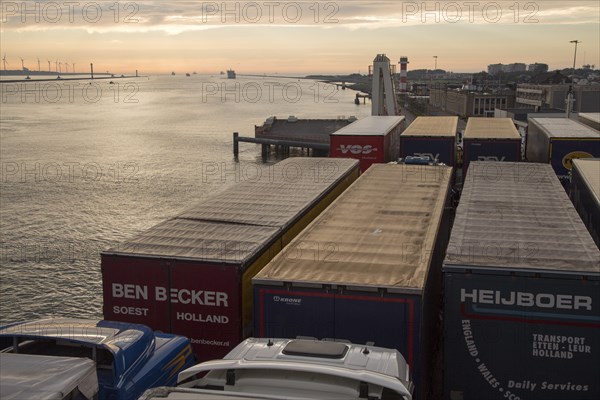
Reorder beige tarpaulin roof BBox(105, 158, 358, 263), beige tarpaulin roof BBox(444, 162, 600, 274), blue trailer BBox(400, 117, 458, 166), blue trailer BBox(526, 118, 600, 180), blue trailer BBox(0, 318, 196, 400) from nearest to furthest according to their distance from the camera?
blue trailer BBox(0, 318, 196, 400) < beige tarpaulin roof BBox(444, 162, 600, 274) < beige tarpaulin roof BBox(105, 158, 358, 263) < blue trailer BBox(526, 118, 600, 180) < blue trailer BBox(400, 117, 458, 166)

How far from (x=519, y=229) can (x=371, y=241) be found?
281 centimetres

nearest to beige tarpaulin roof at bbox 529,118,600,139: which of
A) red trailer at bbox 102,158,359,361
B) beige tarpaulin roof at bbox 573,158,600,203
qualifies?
beige tarpaulin roof at bbox 573,158,600,203

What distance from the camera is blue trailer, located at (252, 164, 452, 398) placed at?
29.2 ft

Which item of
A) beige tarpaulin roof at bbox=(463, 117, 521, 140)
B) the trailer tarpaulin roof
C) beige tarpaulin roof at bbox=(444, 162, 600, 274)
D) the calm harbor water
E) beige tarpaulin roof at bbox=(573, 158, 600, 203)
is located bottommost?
the calm harbor water

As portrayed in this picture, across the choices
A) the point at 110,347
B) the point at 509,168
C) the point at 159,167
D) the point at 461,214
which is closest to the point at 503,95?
the point at 159,167

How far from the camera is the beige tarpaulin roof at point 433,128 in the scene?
27.5 metres

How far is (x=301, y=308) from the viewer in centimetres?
929

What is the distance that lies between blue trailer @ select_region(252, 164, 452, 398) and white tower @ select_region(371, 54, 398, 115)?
4513 cm

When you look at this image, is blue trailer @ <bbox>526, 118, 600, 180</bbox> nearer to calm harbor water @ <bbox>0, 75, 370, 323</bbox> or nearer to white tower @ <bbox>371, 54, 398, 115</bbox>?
calm harbor water @ <bbox>0, 75, 370, 323</bbox>

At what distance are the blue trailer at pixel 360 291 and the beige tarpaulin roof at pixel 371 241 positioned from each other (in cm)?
2

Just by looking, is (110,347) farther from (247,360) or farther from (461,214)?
(461,214)

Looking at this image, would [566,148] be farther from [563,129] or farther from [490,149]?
[563,129]

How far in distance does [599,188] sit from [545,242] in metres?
6.31

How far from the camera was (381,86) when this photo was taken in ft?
186
